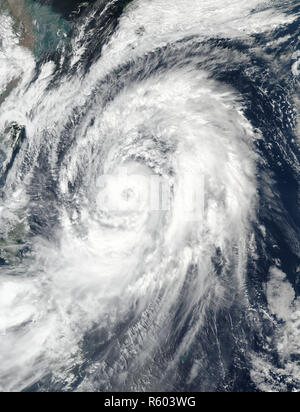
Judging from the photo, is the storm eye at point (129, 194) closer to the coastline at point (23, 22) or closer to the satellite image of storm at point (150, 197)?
the satellite image of storm at point (150, 197)

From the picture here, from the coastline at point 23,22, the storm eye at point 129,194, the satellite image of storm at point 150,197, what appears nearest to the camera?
the satellite image of storm at point 150,197

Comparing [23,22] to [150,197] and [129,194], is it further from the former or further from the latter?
[150,197]

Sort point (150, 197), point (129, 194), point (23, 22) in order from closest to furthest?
point (150, 197), point (129, 194), point (23, 22)

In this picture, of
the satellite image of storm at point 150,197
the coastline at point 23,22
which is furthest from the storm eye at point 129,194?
the coastline at point 23,22

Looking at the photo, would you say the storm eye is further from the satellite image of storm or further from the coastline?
the coastline

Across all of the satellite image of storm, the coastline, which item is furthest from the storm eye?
the coastline

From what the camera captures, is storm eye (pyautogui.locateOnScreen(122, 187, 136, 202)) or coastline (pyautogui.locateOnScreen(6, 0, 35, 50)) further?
coastline (pyautogui.locateOnScreen(6, 0, 35, 50))

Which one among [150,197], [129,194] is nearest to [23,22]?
[129,194]

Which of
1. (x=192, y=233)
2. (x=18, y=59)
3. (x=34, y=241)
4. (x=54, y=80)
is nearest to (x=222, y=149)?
(x=192, y=233)

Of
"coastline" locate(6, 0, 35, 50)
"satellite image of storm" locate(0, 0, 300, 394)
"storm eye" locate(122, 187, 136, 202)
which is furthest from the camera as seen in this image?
"coastline" locate(6, 0, 35, 50)

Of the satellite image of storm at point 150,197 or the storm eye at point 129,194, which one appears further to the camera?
the storm eye at point 129,194
